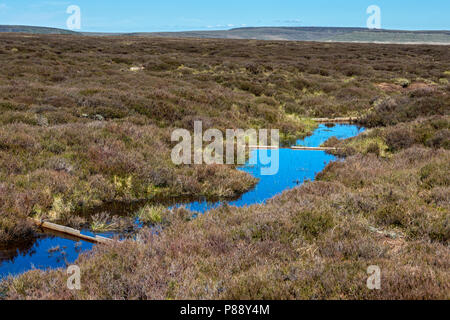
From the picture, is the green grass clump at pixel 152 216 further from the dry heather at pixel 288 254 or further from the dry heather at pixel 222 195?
the dry heather at pixel 288 254

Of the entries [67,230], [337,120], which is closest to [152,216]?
[67,230]

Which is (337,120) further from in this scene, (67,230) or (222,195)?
(67,230)

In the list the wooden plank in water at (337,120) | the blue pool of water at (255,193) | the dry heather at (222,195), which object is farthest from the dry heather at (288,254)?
the wooden plank in water at (337,120)

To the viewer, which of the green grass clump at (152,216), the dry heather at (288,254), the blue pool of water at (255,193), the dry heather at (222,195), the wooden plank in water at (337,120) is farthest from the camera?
the wooden plank in water at (337,120)

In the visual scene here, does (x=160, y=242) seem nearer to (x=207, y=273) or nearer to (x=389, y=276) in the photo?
(x=207, y=273)

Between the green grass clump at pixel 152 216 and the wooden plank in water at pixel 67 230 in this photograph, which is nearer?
the wooden plank in water at pixel 67 230

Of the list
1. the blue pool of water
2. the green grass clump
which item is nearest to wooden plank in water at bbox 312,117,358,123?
the blue pool of water

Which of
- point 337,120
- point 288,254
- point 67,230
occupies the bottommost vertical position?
point 67,230

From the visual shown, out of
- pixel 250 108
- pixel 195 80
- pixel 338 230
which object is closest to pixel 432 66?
pixel 195 80
